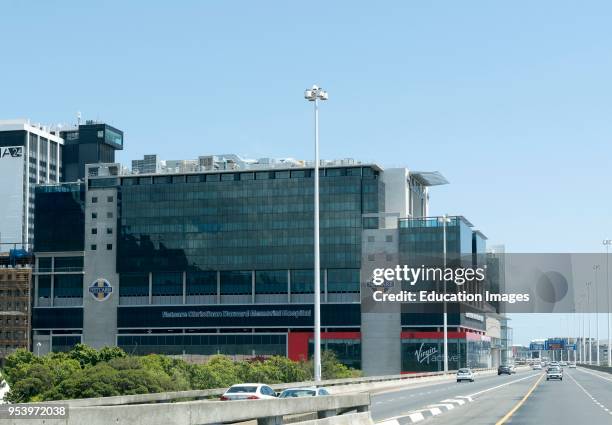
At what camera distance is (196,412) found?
14.0m

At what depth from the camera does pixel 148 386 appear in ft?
187

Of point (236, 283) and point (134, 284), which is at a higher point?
point (236, 283)

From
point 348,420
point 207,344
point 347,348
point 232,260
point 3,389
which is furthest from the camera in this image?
point 232,260

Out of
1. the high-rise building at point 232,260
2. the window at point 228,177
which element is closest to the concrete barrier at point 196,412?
the high-rise building at point 232,260

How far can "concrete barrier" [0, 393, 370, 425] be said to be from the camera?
11219 millimetres

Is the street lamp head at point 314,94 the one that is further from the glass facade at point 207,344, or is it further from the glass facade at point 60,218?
the glass facade at point 60,218

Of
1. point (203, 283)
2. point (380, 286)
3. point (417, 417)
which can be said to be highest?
point (203, 283)

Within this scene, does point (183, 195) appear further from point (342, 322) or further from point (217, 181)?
point (342, 322)

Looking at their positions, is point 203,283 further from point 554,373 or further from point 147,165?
point 554,373

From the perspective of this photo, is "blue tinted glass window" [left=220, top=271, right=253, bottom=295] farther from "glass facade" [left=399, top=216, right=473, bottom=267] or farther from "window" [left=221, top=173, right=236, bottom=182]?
"glass facade" [left=399, top=216, right=473, bottom=267]

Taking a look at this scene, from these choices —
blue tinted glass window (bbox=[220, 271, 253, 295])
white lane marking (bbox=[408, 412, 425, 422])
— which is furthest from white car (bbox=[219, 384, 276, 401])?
blue tinted glass window (bbox=[220, 271, 253, 295])

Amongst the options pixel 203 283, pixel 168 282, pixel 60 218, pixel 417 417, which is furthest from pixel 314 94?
pixel 60 218

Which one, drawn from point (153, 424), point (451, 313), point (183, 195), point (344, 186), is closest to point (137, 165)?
point (183, 195)

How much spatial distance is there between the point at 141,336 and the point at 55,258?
22640 mm
